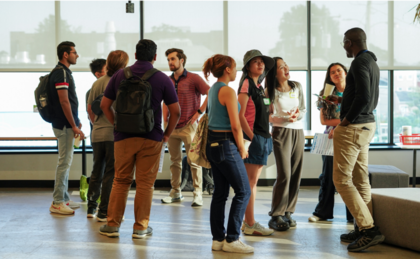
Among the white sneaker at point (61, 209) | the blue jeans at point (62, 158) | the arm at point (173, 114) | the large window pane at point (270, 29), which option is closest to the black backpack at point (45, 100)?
the blue jeans at point (62, 158)

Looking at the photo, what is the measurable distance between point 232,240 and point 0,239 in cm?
198

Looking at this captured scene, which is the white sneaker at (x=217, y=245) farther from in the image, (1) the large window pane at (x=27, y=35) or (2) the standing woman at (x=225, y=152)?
(1) the large window pane at (x=27, y=35)

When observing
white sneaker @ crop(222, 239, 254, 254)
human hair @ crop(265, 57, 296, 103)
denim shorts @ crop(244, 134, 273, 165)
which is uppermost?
human hair @ crop(265, 57, 296, 103)

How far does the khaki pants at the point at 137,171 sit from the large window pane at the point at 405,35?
15.3 feet

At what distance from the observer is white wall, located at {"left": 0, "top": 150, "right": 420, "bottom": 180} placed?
6730mm

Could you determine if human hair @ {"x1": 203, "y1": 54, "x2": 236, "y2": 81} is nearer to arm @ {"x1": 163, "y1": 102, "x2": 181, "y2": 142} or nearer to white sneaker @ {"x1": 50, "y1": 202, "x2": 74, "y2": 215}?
arm @ {"x1": 163, "y1": 102, "x2": 181, "y2": 142}

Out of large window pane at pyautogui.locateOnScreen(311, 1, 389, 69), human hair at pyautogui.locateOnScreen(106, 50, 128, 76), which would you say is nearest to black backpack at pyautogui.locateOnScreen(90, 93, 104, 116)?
human hair at pyautogui.locateOnScreen(106, 50, 128, 76)

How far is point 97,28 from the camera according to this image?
6875 millimetres

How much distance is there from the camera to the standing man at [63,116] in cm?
468

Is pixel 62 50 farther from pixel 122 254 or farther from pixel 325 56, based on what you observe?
pixel 325 56

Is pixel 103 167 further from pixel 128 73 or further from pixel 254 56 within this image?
pixel 254 56

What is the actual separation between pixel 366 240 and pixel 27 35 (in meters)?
5.62

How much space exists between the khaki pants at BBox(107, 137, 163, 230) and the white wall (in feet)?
9.51

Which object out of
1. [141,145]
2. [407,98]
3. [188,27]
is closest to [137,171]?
[141,145]
